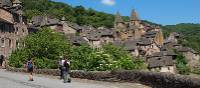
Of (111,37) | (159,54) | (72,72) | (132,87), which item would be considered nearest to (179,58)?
(159,54)

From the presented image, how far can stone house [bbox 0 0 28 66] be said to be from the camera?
282ft

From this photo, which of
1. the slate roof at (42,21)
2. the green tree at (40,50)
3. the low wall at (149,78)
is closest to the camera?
the low wall at (149,78)

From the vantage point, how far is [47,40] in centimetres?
7156

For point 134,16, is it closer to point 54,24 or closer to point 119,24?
point 119,24

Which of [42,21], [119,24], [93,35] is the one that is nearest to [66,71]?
[42,21]

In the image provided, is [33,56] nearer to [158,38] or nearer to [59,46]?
[59,46]

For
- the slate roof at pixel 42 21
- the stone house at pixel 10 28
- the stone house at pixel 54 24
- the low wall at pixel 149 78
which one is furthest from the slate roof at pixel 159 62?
the low wall at pixel 149 78

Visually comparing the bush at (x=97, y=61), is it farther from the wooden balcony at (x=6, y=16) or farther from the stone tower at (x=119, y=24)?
the stone tower at (x=119, y=24)

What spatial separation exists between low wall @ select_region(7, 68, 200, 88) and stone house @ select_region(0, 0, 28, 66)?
175ft

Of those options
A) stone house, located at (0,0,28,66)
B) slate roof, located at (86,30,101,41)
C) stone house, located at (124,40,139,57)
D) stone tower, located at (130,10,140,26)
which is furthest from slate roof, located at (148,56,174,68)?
stone tower, located at (130,10,140,26)

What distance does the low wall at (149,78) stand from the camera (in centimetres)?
1829

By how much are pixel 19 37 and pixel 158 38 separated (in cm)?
8248

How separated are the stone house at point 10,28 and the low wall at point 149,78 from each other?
5323 cm

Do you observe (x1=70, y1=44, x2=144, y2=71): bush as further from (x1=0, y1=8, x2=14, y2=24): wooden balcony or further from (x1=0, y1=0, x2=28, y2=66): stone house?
(x1=0, y1=8, x2=14, y2=24): wooden balcony
